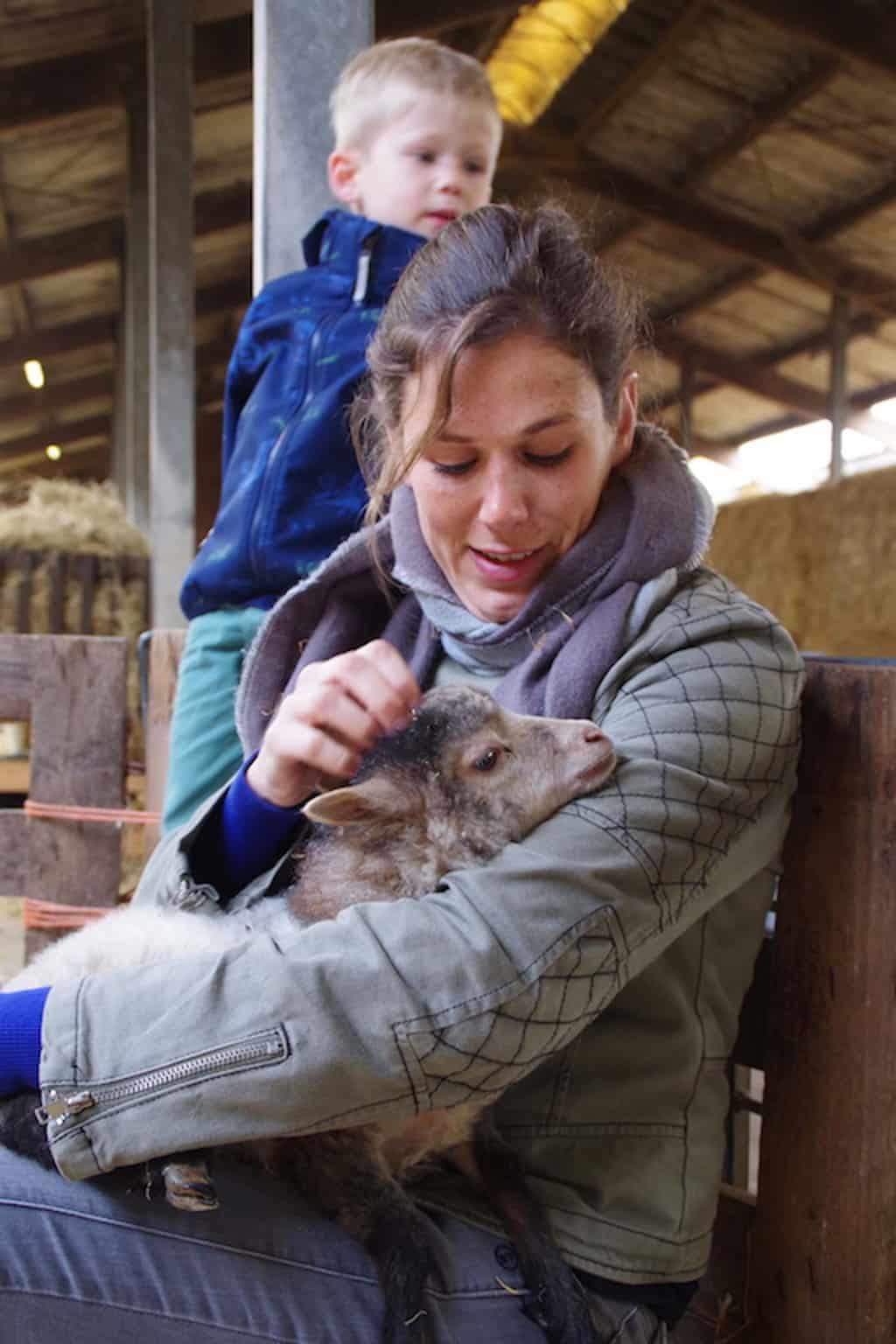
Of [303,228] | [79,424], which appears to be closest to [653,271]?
[79,424]

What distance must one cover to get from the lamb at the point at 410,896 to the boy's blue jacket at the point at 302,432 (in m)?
0.81

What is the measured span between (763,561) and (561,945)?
232 inches

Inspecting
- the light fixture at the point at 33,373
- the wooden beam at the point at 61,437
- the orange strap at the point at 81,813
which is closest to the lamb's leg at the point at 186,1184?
the orange strap at the point at 81,813

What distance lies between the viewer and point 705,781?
4.51 feet

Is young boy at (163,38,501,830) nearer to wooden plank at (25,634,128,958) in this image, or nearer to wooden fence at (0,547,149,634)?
wooden plank at (25,634,128,958)

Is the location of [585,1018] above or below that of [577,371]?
below

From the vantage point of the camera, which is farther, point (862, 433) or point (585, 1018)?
point (862, 433)

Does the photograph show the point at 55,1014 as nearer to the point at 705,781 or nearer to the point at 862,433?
the point at 705,781

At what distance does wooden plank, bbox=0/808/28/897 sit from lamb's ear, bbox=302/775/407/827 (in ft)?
5.21

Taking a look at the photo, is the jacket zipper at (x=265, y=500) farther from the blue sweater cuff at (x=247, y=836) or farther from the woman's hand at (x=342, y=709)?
the woman's hand at (x=342, y=709)

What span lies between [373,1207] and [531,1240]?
18 cm

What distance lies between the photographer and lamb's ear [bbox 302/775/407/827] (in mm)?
1510

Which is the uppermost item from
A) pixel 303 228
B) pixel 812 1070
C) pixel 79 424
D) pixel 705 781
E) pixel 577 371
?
pixel 79 424

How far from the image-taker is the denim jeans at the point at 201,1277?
126 centimetres
